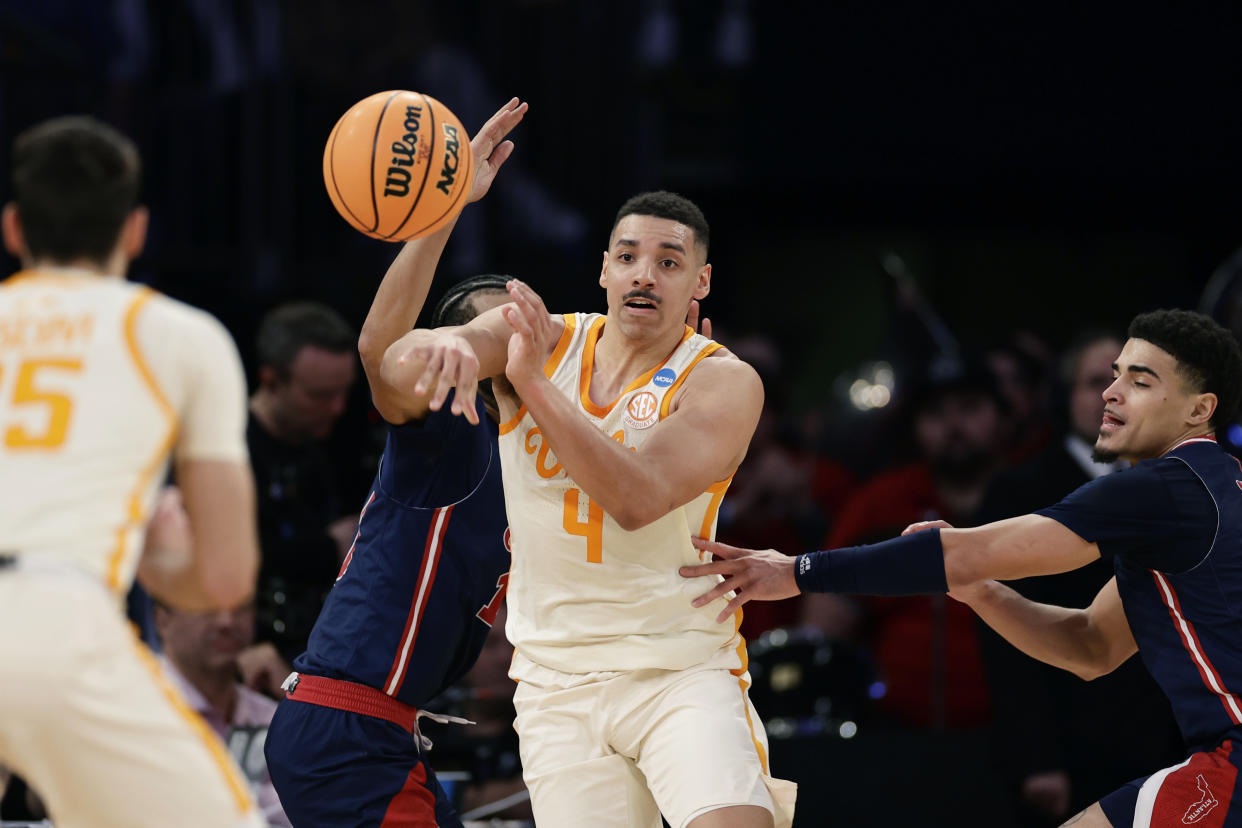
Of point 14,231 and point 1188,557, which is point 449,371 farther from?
point 1188,557

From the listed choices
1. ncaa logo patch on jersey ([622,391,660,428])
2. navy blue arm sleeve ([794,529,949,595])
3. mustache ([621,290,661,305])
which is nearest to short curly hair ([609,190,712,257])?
mustache ([621,290,661,305])

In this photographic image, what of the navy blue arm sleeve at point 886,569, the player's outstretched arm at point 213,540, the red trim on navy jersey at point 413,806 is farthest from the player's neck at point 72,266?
the navy blue arm sleeve at point 886,569

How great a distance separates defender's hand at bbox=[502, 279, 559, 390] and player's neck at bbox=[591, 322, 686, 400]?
45 cm

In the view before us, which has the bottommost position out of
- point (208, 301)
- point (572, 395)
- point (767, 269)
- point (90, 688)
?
point (90, 688)

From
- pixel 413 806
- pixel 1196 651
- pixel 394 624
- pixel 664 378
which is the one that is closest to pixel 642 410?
pixel 664 378

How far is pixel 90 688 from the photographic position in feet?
9.07

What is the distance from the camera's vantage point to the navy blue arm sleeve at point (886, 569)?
4.29 m

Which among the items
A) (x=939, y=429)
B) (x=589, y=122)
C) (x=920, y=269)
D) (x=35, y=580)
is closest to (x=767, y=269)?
(x=920, y=269)

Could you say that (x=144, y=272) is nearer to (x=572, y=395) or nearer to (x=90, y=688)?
(x=572, y=395)

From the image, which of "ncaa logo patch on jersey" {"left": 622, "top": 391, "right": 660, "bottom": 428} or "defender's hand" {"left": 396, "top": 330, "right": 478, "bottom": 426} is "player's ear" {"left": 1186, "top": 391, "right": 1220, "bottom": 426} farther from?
"defender's hand" {"left": 396, "top": 330, "right": 478, "bottom": 426}

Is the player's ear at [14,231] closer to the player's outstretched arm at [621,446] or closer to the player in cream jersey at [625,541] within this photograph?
the player in cream jersey at [625,541]

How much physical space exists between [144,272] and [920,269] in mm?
6823

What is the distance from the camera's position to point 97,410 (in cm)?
291

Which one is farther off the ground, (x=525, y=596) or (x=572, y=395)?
(x=572, y=395)
